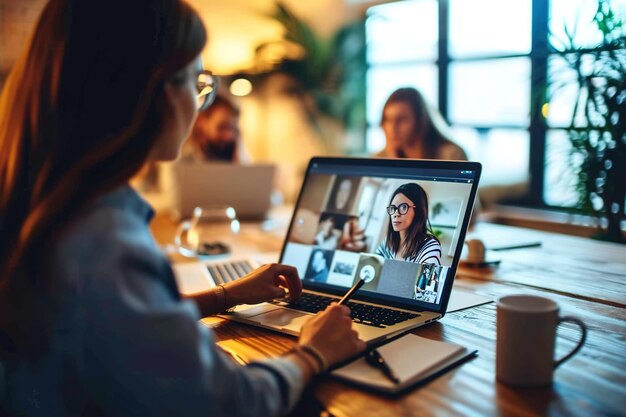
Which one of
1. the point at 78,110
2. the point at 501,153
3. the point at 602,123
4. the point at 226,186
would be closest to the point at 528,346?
the point at 78,110

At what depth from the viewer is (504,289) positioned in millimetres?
1342

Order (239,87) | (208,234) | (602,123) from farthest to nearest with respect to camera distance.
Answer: (239,87) < (602,123) < (208,234)

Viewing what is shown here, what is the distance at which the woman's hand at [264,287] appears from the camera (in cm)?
118

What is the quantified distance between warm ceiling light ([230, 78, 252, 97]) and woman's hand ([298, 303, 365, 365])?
15.0ft

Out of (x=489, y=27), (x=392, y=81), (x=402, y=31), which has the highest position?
(x=402, y=31)

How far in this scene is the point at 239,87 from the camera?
5336 millimetres

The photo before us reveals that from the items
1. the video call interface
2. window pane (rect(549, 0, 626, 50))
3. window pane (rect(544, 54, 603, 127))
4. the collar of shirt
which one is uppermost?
window pane (rect(549, 0, 626, 50))

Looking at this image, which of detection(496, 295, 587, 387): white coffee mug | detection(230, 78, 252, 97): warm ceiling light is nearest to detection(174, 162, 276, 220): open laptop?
detection(496, 295, 587, 387): white coffee mug

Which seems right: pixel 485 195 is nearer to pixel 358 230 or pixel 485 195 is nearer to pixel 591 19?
pixel 591 19

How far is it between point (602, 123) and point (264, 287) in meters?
1.95

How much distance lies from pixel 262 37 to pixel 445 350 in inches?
212

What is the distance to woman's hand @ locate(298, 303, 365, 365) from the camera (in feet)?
2.88

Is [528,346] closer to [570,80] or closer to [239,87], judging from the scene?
[570,80]

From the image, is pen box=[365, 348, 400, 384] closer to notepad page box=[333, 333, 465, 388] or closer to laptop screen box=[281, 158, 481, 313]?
notepad page box=[333, 333, 465, 388]
